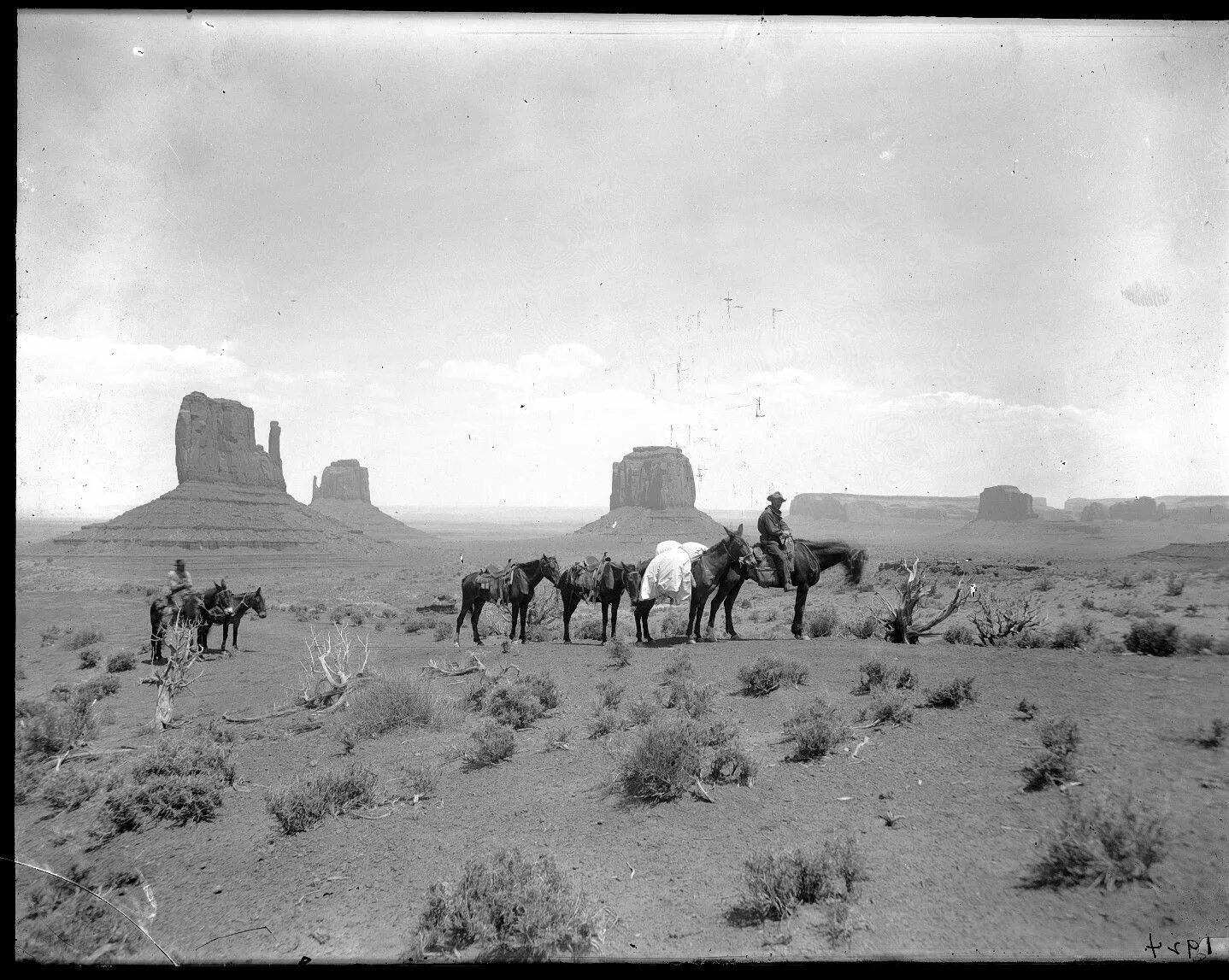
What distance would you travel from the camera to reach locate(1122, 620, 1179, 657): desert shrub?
940cm

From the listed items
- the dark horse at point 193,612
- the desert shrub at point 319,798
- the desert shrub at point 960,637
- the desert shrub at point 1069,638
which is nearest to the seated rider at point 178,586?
the dark horse at point 193,612

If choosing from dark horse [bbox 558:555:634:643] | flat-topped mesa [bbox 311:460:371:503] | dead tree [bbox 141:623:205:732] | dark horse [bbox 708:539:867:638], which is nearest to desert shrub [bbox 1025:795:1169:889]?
dark horse [bbox 708:539:867:638]

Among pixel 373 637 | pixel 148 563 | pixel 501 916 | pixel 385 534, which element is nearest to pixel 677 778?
pixel 501 916

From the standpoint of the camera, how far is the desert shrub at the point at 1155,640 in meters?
9.40

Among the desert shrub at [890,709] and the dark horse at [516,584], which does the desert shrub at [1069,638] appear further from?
the dark horse at [516,584]

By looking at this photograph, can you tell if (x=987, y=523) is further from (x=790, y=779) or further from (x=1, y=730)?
(x=1, y=730)

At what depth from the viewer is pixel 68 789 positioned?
641 cm

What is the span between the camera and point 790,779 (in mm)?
5781

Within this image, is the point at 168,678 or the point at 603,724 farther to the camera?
the point at 168,678

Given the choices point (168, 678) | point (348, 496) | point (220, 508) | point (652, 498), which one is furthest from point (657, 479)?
point (168, 678)

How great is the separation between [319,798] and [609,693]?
4411 mm

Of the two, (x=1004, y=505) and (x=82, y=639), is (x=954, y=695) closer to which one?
(x=82, y=639)

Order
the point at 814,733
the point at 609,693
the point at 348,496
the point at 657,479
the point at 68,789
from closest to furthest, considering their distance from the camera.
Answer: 1. the point at 814,733
2. the point at 68,789
3. the point at 609,693
4. the point at 657,479
5. the point at 348,496

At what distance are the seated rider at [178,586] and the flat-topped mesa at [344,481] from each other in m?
129
